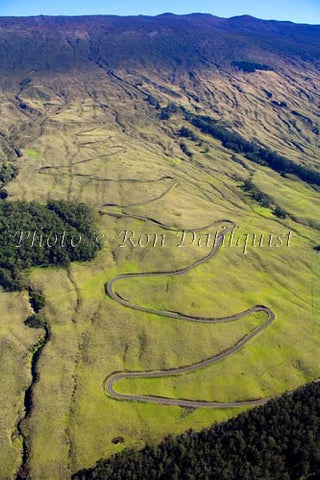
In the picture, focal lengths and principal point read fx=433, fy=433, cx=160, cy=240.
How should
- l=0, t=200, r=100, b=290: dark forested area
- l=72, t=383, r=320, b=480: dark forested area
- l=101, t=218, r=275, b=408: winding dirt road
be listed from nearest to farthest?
l=72, t=383, r=320, b=480: dark forested area → l=101, t=218, r=275, b=408: winding dirt road → l=0, t=200, r=100, b=290: dark forested area

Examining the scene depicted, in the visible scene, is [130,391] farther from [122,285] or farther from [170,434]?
[122,285]

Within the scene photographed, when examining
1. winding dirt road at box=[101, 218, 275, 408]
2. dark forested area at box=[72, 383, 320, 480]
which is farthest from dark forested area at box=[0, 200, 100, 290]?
dark forested area at box=[72, 383, 320, 480]

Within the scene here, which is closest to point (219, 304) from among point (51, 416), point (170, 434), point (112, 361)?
point (112, 361)

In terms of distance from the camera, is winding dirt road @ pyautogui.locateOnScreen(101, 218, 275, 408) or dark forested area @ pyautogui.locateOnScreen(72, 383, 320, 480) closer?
dark forested area @ pyautogui.locateOnScreen(72, 383, 320, 480)

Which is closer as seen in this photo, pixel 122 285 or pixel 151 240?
pixel 122 285

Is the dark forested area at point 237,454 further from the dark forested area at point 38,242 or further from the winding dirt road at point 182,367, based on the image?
the dark forested area at point 38,242

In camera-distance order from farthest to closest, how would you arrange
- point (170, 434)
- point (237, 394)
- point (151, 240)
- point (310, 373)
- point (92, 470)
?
point (151, 240) → point (310, 373) → point (237, 394) → point (170, 434) → point (92, 470)

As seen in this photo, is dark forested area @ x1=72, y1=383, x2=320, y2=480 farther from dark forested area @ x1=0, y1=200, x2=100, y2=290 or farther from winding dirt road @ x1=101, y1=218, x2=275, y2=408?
dark forested area @ x1=0, y1=200, x2=100, y2=290
